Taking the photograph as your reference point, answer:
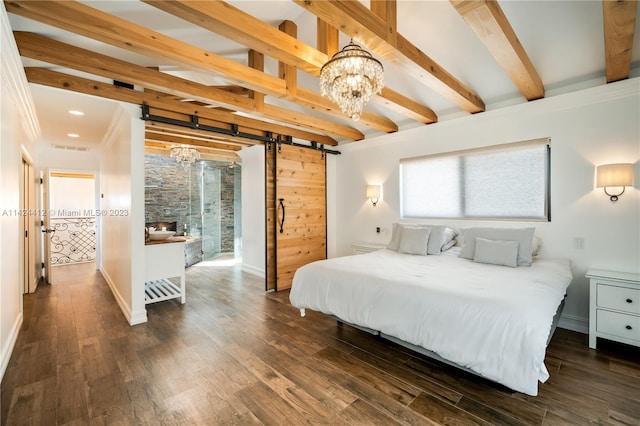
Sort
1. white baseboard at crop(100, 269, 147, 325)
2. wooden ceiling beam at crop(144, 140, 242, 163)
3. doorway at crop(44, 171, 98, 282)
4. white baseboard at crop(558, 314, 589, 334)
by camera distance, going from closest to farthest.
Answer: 1. white baseboard at crop(558, 314, 589, 334)
2. white baseboard at crop(100, 269, 147, 325)
3. wooden ceiling beam at crop(144, 140, 242, 163)
4. doorway at crop(44, 171, 98, 282)

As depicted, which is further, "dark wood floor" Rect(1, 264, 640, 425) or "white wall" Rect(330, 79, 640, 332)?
"white wall" Rect(330, 79, 640, 332)

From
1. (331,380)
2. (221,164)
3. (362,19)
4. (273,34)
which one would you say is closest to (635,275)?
(331,380)

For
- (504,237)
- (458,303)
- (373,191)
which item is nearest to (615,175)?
(504,237)

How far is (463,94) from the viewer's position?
3.16 meters

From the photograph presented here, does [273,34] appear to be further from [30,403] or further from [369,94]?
[30,403]

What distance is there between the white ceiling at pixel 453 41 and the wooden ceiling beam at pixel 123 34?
0.23 m

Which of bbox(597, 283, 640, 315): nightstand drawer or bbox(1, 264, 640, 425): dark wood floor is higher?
bbox(597, 283, 640, 315): nightstand drawer

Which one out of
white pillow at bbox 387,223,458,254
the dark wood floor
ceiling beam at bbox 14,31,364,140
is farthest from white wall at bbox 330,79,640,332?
ceiling beam at bbox 14,31,364,140

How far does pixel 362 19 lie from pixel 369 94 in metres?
0.52

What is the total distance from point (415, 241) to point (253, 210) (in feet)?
10.7

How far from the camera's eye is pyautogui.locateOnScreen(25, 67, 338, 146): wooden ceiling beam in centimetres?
266

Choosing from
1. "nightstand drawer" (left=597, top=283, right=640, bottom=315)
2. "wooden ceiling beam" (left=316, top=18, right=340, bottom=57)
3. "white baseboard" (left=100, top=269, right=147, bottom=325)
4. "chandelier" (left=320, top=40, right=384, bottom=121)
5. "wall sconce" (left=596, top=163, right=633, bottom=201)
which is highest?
"wooden ceiling beam" (left=316, top=18, right=340, bottom=57)

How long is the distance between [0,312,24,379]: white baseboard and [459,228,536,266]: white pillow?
4.37 meters

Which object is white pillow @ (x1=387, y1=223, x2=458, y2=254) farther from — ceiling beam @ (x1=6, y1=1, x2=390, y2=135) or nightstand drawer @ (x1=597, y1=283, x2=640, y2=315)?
ceiling beam @ (x1=6, y1=1, x2=390, y2=135)
